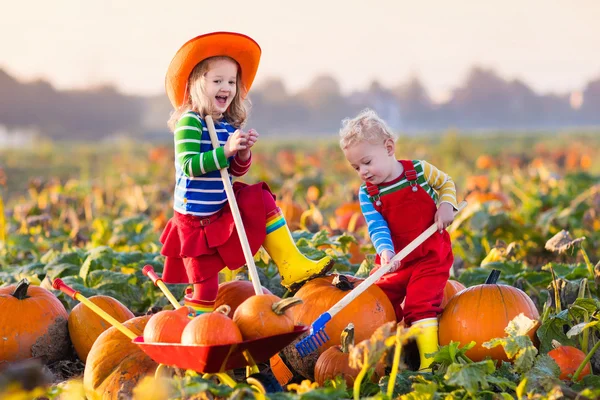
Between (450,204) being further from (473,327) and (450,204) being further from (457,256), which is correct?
(457,256)

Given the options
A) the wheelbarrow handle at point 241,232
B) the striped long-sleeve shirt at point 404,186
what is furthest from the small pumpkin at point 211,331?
the striped long-sleeve shirt at point 404,186

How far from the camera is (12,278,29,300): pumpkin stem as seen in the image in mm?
3790

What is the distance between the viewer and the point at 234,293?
3.78m

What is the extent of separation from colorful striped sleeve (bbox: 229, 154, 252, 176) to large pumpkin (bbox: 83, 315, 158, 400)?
0.78 meters

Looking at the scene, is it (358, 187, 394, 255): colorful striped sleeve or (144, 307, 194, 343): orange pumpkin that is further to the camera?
(358, 187, 394, 255): colorful striped sleeve

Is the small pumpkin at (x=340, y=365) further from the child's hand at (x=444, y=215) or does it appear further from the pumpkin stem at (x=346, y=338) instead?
the child's hand at (x=444, y=215)

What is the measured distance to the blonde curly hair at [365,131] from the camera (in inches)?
138

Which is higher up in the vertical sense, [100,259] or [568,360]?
[100,259]

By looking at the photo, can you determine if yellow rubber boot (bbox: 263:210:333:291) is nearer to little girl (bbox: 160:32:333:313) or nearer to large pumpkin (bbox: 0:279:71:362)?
little girl (bbox: 160:32:333:313)

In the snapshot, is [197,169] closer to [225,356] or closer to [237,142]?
[237,142]

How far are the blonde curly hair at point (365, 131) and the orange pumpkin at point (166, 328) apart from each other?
1.16 m

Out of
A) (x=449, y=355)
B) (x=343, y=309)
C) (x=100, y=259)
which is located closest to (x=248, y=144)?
(x=343, y=309)

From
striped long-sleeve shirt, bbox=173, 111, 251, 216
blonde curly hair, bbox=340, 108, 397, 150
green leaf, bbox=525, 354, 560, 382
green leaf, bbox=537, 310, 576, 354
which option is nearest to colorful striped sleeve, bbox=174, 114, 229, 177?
striped long-sleeve shirt, bbox=173, 111, 251, 216

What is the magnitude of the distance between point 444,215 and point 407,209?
18cm
